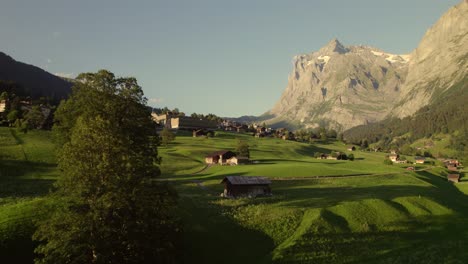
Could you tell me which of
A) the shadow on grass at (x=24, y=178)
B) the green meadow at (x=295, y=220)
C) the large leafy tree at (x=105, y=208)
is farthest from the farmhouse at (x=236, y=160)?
the large leafy tree at (x=105, y=208)

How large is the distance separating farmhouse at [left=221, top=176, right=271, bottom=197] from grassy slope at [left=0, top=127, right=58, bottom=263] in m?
31.3

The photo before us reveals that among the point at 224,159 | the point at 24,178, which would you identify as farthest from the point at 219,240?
the point at 224,159

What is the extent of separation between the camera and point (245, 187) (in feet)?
235

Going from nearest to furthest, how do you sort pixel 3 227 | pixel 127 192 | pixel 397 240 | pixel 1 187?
pixel 127 192, pixel 3 227, pixel 397 240, pixel 1 187

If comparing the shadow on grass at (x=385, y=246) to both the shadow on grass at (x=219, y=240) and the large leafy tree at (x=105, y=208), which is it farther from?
the large leafy tree at (x=105, y=208)

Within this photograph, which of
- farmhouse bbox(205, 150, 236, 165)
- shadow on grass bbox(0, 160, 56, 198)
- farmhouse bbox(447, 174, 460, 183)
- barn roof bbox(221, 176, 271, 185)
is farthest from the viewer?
farmhouse bbox(205, 150, 236, 165)

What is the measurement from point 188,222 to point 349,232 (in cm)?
2203

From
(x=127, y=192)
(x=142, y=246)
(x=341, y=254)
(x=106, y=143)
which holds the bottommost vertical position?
(x=341, y=254)

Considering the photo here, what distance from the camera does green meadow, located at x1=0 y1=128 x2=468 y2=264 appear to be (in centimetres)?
4322

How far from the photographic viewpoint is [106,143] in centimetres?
3400

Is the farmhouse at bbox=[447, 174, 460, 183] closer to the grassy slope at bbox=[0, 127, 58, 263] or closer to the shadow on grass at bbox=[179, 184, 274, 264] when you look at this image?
the shadow on grass at bbox=[179, 184, 274, 264]

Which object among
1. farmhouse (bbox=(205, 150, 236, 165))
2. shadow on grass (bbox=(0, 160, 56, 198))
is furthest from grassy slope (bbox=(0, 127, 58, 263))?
farmhouse (bbox=(205, 150, 236, 165))

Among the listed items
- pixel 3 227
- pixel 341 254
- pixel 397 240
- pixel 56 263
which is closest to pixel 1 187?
pixel 3 227

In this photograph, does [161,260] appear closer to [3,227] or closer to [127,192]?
[127,192]
